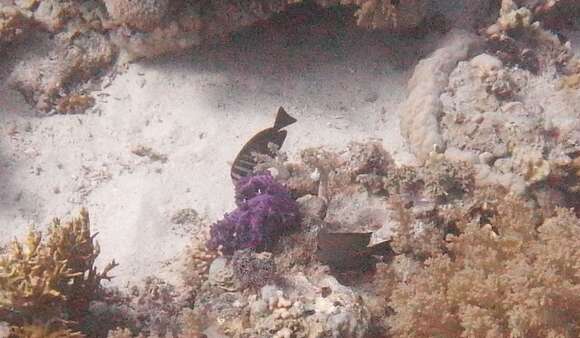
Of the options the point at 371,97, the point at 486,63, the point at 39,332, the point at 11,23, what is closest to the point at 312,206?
the point at 371,97

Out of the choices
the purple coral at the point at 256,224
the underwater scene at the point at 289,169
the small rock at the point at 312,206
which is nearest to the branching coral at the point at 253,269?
the underwater scene at the point at 289,169

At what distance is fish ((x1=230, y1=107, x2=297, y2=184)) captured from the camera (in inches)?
185

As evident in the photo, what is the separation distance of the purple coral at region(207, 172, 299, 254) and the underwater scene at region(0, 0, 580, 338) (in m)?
0.02

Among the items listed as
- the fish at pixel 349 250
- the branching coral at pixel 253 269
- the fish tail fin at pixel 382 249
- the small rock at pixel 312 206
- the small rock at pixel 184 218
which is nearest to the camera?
the branching coral at pixel 253 269

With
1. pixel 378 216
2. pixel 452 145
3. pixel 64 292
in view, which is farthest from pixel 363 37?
pixel 64 292

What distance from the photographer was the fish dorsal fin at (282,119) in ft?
16.5

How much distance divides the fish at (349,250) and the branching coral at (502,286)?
0.35 meters

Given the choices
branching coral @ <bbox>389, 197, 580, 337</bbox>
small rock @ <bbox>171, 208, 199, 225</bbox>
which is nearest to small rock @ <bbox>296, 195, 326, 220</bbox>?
branching coral @ <bbox>389, 197, 580, 337</bbox>

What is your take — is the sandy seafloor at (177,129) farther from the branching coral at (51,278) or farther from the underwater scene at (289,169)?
the branching coral at (51,278)

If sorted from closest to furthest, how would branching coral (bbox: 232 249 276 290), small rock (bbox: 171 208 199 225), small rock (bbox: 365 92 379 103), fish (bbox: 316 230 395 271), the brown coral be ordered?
1. branching coral (bbox: 232 249 276 290)
2. fish (bbox: 316 230 395 271)
3. small rock (bbox: 171 208 199 225)
4. the brown coral
5. small rock (bbox: 365 92 379 103)

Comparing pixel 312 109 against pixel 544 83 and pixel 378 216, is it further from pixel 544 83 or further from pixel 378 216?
pixel 544 83

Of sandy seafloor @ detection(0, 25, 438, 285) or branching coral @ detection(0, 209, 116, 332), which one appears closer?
branching coral @ detection(0, 209, 116, 332)

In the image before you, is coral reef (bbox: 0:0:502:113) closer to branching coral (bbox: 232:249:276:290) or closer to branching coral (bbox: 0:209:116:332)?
branching coral (bbox: 0:209:116:332)

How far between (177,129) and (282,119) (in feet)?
3.33
